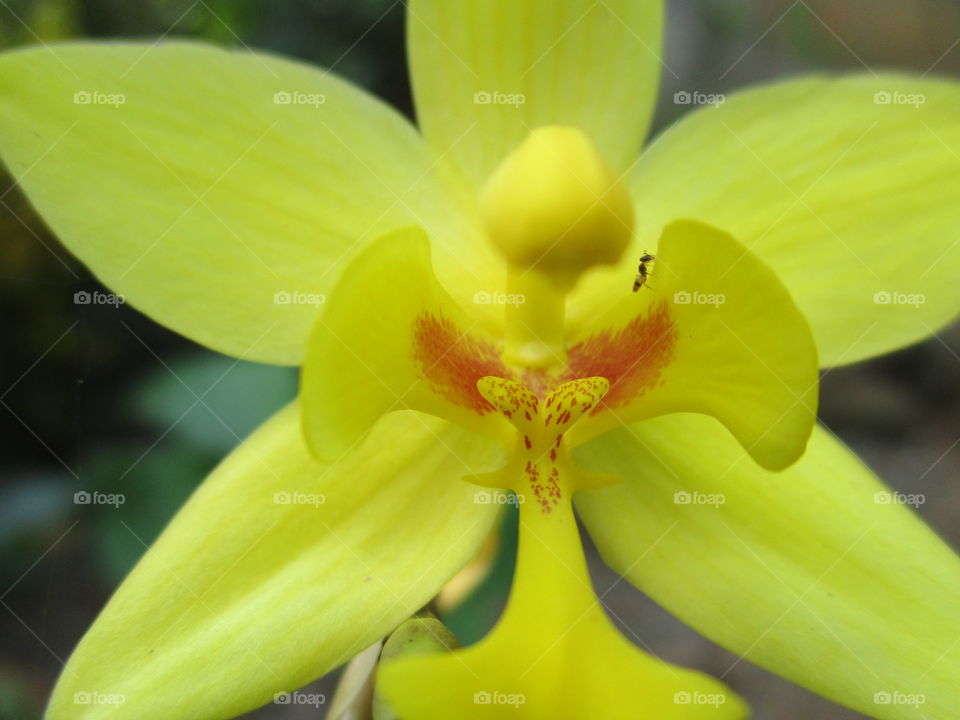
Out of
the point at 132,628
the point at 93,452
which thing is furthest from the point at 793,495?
the point at 93,452

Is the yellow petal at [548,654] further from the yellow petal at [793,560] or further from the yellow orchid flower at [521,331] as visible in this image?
the yellow petal at [793,560]

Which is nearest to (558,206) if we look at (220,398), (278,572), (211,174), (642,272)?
(642,272)

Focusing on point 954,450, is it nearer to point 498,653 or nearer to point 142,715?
point 498,653

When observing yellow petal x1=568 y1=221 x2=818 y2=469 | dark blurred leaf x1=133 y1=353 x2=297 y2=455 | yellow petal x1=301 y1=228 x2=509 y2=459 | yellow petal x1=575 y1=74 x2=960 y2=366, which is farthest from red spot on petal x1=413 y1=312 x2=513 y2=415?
dark blurred leaf x1=133 y1=353 x2=297 y2=455

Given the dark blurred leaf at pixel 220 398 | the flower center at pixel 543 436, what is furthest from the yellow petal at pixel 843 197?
the dark blurred leaf at pixel 220 398

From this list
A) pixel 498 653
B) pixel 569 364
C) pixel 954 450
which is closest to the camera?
pixel 498 653

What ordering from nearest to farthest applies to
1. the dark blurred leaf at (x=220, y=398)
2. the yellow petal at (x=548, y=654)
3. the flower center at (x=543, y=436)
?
the yellow petal at (x=548, y=654) → the flower center at (x=543, y=436) → the dark blurred leaf at (x=220, y=398)

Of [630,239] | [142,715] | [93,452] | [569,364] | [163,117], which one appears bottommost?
[142,715]
